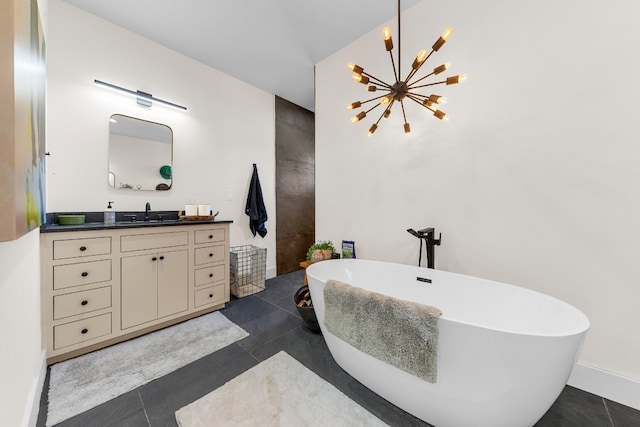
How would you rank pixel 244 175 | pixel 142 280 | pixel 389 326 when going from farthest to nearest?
pixel 244 175, pixel 142 280, pixel 389 326

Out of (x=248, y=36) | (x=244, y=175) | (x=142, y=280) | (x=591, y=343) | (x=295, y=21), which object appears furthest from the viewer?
(x=244, y=175)

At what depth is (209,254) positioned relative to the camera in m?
2.34

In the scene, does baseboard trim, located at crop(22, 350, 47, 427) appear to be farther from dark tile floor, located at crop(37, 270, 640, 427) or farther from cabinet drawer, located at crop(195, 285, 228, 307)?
cabinet drawer, located at crop(195, 285, 228, 307)

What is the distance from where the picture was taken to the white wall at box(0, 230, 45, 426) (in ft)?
2.60

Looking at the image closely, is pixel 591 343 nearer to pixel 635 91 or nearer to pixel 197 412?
pixel 635 91

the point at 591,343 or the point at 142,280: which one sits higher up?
the point at 142,280

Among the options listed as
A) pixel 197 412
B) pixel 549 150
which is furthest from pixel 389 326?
pixel 549 150

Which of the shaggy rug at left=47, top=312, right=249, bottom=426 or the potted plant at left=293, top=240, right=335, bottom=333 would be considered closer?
the shaggy rug at left=47, top=312, right=249, bottom=426

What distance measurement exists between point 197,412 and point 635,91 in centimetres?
294

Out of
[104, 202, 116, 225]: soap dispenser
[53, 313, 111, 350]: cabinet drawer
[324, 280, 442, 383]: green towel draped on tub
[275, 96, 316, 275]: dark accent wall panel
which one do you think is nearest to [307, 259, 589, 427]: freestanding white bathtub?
[324, 280, 442, 383]: green towel draped on tub

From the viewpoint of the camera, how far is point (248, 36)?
2.37 metres

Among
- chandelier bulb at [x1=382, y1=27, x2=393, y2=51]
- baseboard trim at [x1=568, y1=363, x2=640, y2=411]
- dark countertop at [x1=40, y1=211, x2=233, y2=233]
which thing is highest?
chandelier bulb at [x1=382, y1=27, x2=393, y2=51]

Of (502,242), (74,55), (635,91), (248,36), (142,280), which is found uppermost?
(248,36)

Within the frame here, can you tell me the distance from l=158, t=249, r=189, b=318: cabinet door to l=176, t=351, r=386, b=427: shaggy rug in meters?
1.01
